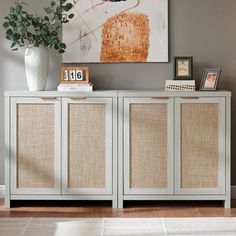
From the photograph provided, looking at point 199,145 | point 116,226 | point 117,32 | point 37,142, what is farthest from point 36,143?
point 199,145

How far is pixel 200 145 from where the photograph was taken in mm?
4969

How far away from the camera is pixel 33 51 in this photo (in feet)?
16.6

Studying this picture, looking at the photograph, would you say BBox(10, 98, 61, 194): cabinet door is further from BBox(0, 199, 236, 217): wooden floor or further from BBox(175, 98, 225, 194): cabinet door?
BBox(175, 98, 225, 194): cabinet door

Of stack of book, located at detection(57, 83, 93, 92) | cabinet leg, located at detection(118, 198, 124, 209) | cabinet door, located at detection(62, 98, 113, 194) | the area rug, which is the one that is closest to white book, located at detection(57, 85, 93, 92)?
stack of book, located at detection(57, 83, 93, 92)

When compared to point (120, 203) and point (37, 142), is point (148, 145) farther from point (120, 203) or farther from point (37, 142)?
point (37, 142)

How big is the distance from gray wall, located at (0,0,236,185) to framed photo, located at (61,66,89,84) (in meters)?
0.26

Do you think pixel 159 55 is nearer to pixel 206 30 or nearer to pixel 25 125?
pixel 206 30

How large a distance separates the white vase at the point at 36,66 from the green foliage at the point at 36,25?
0.06 metres

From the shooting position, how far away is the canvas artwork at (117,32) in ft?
17.4

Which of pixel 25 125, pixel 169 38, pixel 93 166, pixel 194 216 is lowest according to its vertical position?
pixel 194 216

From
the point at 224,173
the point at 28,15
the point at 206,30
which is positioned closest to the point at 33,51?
the point at 28,15

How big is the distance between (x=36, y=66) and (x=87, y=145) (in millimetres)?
739

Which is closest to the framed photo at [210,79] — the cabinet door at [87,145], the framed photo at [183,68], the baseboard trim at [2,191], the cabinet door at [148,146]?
the framed photo at [183,68]

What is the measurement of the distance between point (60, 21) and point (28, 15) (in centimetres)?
33
